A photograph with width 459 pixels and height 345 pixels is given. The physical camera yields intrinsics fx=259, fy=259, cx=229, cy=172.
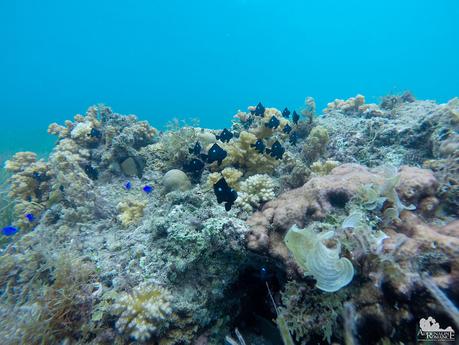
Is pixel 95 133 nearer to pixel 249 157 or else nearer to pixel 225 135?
pixel 225 135

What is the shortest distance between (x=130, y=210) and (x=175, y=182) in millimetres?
1131

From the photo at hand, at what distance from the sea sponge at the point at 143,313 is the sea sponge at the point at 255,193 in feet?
5.82

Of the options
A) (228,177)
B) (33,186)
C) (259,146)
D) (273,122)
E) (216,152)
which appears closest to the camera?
(216,152)

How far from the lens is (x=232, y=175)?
5262mm

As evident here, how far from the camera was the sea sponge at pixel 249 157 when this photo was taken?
582 centimetres

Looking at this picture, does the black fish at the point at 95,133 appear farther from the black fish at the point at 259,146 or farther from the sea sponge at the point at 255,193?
the sea sponge at the point at 255,193

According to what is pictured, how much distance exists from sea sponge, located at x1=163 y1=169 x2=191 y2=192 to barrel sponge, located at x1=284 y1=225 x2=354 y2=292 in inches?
130

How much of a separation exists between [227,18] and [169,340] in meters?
186

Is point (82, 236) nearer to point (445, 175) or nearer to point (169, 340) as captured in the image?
point (169, 340)

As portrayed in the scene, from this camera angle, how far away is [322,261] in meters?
2.59

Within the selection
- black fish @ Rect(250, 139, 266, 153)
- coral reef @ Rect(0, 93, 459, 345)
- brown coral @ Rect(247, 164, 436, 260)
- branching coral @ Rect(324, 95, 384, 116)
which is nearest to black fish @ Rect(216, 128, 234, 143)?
coral reef @ Rect(0, 93, 459, 345)

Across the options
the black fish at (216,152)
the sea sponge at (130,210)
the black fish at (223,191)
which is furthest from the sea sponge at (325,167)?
the sea sponge at (130,210)

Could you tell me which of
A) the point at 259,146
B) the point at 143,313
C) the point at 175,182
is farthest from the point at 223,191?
the point at 175,182

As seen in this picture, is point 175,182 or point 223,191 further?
point 175,182
